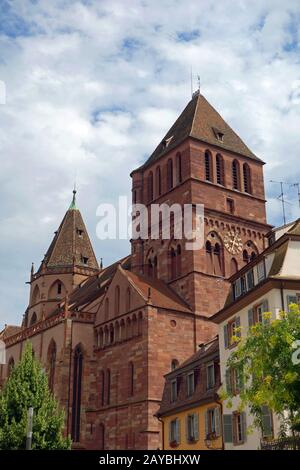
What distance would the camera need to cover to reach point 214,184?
54281mm

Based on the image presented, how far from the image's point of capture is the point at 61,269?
7312cm

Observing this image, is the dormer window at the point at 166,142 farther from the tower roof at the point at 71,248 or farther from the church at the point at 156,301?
the tower roof at the point at 71,248

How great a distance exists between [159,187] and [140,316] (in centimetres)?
1478

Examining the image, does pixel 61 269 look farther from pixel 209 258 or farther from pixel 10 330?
pixel 209 258

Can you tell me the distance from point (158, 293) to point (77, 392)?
9.93 meters

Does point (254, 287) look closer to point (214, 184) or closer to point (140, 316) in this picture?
point (140, 316)

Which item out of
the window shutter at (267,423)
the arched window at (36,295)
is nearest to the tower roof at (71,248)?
the arched window at (36,295)

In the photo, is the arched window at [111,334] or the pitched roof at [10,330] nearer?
the arched window at [111,334]

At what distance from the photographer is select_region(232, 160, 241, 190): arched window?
56.6 meters

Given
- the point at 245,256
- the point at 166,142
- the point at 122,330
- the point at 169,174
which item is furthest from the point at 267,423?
the point at 166,142

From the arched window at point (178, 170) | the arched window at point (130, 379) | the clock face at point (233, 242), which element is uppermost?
the arched window at point (178, 170)

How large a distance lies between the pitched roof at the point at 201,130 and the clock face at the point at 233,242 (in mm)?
8212

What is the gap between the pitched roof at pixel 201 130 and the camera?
5684 cm
